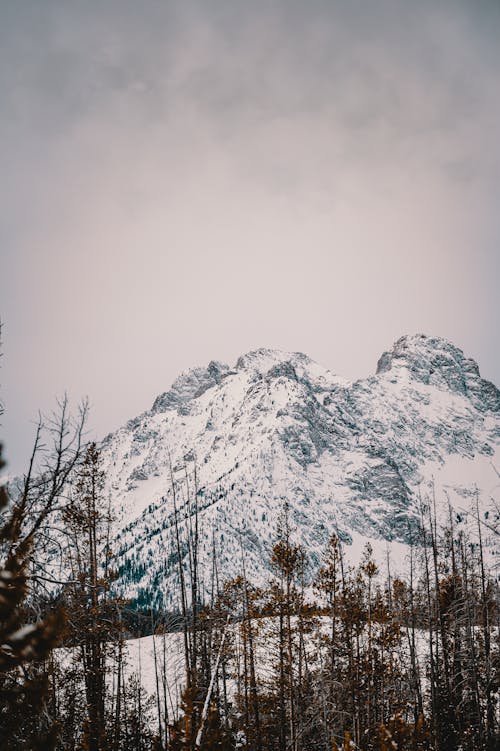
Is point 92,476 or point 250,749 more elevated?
point 92,476

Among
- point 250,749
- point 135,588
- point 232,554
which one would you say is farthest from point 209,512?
point 250,749

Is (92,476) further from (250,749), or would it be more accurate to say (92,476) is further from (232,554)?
(232,554)

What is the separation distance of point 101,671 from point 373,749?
32.2 feet

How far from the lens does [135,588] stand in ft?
514

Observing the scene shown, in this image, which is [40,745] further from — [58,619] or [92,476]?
[92,476]

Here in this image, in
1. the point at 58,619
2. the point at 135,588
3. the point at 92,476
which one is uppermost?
the point at 92,476

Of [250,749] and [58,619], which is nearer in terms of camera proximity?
[58,619]

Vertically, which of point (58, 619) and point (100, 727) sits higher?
point (58, 619)

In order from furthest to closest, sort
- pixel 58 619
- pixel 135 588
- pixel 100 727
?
pixel 135 588 < pixel 100 727 < pixel 58 619

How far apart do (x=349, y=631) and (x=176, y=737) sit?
41.9ft

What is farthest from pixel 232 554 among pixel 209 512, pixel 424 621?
pixel 424 621

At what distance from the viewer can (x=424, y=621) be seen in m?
20.7

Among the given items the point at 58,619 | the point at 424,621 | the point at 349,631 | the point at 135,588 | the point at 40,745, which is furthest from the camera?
the point at 135,588

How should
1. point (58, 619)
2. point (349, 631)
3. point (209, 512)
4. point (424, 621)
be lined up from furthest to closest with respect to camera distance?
point (209, 512), point (424, 621), point (349, 631), point (58, 619)
